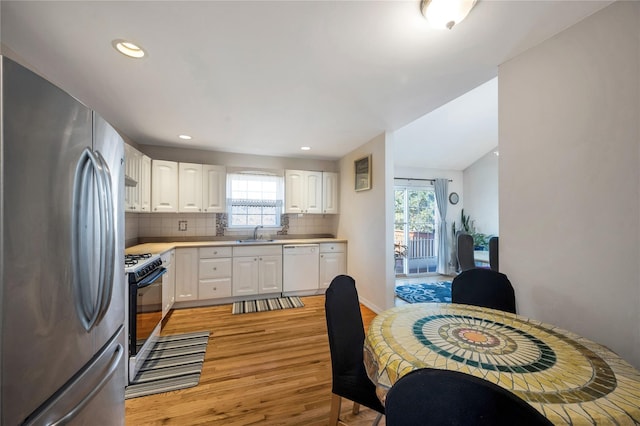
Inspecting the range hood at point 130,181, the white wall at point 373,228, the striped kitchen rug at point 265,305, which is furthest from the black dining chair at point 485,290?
the range hood at point 130,181

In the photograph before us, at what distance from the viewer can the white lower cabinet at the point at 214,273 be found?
139 inches

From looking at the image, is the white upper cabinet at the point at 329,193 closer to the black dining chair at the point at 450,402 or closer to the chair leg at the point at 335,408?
the chair leg at the point at 335,408

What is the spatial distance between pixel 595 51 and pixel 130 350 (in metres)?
3.60

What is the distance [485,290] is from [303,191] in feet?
10.5

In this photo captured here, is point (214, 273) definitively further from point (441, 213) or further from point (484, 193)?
point (484, 193)

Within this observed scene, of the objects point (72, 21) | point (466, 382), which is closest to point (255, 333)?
point (466, 382)

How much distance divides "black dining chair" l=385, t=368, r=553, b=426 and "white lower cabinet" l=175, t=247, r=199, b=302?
3.53 meters

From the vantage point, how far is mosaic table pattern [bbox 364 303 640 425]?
0.68m

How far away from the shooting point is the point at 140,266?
2066mm

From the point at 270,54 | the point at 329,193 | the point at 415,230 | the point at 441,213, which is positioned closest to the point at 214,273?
the point at 329,193

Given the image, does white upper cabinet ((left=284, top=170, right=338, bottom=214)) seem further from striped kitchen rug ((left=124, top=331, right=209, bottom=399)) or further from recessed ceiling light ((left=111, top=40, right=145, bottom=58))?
recessed ceiling light ((left=111, top=40, right=145, bottom=58))

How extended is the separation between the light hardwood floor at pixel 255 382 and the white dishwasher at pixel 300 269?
924 millimetres

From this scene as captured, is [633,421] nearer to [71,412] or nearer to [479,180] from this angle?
[71,412]

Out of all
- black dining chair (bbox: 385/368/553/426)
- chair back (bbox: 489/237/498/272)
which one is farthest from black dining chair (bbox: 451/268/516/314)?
chair back (bbox: 489/237/498/272)
